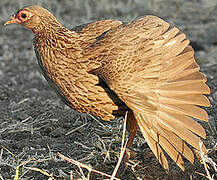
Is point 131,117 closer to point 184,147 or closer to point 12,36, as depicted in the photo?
point 184,147

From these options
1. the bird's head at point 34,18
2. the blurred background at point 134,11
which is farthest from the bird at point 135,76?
the blurred background at point 134,11

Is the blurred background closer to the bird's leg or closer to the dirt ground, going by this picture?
the dirt ground

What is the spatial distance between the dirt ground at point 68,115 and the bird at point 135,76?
47 centimetres

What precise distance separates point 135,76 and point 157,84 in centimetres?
17

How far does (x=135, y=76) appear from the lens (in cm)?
349

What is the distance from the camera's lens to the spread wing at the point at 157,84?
347 centimetres

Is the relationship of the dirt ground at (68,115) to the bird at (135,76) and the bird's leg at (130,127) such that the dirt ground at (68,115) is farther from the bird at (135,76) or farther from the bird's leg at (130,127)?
the bird at (135,76)

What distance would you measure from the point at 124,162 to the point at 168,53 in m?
0.96

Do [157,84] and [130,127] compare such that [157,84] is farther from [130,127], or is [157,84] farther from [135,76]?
[130,127]

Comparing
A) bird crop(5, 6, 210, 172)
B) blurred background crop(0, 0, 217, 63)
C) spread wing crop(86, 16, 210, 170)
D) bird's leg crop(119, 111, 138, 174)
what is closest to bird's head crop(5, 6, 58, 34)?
bird crop(5, 6, 210, 172)

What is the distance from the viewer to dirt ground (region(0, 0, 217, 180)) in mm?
3922

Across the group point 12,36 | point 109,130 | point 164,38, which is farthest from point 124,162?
point 12,36

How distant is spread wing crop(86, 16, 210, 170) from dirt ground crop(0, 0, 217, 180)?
1.45ft

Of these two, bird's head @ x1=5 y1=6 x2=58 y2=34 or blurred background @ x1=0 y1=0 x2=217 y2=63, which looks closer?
bird's head @ x1=5 y1=6 x2=58 y2=34
